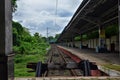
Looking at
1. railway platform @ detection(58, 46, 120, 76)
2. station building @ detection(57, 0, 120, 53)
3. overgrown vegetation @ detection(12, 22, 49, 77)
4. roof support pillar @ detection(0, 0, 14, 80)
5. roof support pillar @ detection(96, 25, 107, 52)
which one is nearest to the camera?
roof support pillar @ detection(0, 0, 14, 80)

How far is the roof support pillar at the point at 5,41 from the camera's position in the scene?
4637mm

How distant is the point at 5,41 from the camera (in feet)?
15.3

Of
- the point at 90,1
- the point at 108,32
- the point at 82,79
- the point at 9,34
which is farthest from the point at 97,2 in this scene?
the point at 108,32

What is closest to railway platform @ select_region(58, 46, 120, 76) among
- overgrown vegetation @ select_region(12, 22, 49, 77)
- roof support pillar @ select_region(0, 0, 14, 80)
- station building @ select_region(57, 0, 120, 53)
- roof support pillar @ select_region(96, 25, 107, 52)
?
overgrown vegetation @ select_region(12, 22, 49, 77)

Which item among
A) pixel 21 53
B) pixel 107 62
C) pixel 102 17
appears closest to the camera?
pixel 107 62

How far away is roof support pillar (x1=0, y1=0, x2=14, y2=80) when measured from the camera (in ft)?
15.2

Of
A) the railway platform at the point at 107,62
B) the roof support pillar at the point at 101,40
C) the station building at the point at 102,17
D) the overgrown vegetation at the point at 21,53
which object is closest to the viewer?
the railway platform at the point at 107,62

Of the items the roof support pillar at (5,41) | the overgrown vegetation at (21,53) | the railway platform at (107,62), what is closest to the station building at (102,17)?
the railway platform at (107,62)

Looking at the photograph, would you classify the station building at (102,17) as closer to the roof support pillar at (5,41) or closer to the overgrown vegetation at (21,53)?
the overgrown vegetation at (21,53)

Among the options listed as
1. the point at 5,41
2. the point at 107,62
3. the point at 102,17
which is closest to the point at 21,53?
the point at 102,17

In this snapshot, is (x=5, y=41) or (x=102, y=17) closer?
(x=5, y=41)

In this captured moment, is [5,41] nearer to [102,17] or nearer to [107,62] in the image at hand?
[107,62]

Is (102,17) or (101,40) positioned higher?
(102,17)

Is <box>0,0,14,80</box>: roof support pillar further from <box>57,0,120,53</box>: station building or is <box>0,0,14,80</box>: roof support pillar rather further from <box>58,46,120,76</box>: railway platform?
<box>57,0,120,53</box>: station building
